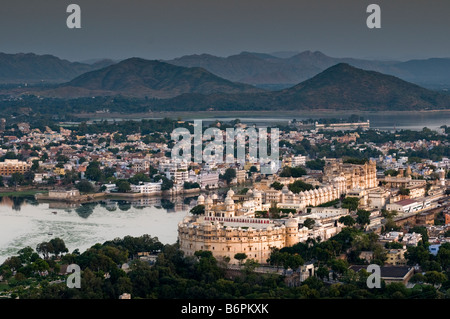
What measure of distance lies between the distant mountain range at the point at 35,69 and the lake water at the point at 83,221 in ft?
255

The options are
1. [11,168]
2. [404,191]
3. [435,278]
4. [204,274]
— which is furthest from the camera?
[11,168]

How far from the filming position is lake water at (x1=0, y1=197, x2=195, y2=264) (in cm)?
1998

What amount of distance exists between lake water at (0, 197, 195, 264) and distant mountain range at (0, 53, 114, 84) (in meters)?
77.8

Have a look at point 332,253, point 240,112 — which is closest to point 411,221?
point 332,253

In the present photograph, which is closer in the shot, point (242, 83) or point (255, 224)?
point (255, 224)

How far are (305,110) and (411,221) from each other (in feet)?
152

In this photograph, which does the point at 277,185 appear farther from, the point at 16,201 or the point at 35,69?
the point at 35,69

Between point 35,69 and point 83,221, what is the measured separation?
8835cm

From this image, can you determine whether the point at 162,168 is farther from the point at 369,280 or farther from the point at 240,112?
the point at 240,112

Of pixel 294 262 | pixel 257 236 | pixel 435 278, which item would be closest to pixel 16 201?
pixel 257 236

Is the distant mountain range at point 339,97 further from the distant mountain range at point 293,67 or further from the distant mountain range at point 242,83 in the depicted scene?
the distant mountain range at point 293,67

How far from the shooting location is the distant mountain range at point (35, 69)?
344 ft

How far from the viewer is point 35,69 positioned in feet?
358

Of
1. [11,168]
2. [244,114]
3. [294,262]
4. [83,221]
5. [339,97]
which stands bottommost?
[83,221]
